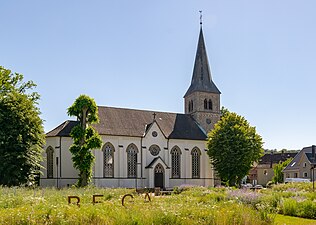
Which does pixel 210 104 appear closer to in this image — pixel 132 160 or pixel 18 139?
pixel 132 160

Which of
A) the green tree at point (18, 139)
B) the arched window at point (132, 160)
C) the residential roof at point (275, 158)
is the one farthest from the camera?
the residential roof at point (275, 158)

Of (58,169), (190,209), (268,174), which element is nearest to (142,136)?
(58,169)

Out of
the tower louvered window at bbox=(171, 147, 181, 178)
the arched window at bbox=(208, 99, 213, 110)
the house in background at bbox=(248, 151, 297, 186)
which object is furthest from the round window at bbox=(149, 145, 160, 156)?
the house in background at bbox=(248, 151, 297, 186)

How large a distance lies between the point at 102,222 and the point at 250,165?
4094 cm

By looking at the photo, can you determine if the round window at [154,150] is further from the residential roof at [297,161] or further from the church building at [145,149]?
the residential roof at [297,161]

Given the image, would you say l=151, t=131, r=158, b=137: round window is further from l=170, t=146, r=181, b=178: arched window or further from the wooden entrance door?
the wooden entrance door

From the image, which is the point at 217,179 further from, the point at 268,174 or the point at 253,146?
the point at 268,174

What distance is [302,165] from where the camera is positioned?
6788 cm

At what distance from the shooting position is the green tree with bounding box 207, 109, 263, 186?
1935 inches

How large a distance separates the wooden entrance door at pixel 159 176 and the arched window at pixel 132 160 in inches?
104

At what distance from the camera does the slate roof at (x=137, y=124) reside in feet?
160

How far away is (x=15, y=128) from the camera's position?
115 feet

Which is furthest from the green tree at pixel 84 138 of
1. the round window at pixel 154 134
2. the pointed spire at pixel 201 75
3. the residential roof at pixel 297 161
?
the residential roof at pixel 297 161

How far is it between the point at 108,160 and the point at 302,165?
34.8 metres
